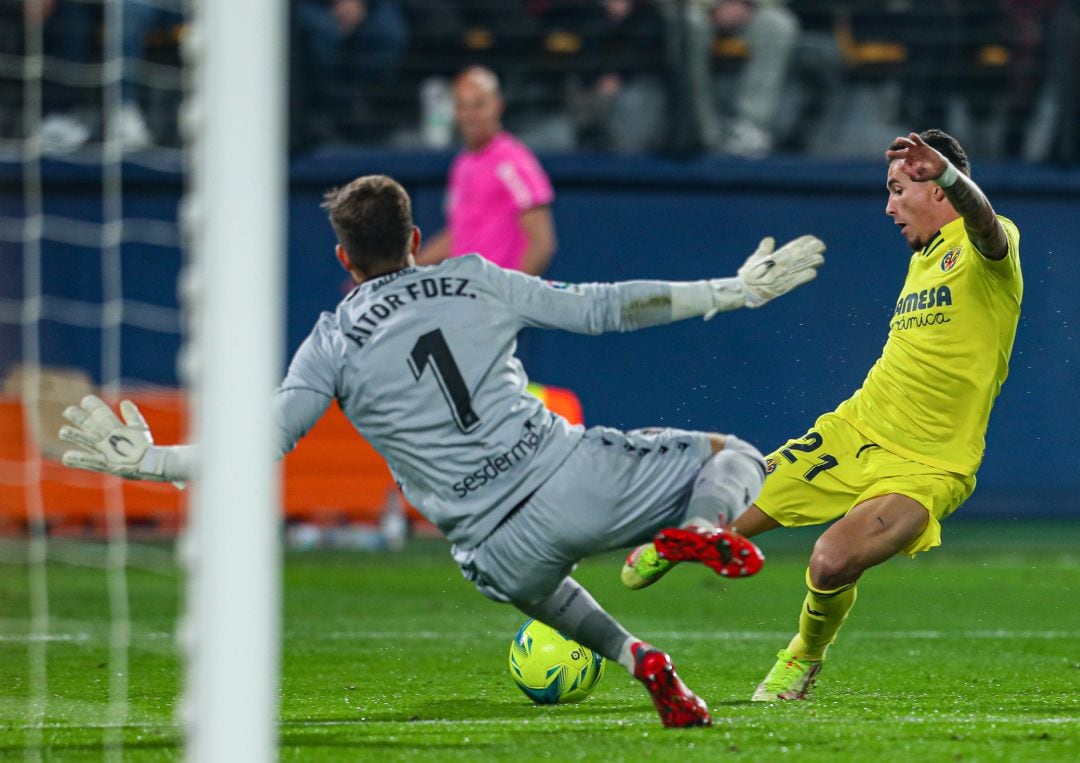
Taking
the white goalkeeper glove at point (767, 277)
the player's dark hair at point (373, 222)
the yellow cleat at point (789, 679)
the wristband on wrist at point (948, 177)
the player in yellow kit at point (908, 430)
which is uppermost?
the wristband on wrist at point (948, 177)

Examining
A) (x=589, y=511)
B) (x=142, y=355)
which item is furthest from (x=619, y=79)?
(x=589, y=511)

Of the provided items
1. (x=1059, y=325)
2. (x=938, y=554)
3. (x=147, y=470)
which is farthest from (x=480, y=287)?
(x=1059, y=325)

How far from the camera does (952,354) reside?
5.79 m

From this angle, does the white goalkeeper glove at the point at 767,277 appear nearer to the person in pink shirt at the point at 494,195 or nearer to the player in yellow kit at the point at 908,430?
the player in yellow kit at the point at 908,430

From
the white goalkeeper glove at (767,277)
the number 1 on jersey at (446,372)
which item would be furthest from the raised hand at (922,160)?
the number 1 on jersey at (446,372)

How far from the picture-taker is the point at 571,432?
4.77m

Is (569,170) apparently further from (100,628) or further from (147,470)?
(147,470)

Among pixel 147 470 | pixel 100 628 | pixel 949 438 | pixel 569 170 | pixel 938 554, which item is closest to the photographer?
pixel 147 470

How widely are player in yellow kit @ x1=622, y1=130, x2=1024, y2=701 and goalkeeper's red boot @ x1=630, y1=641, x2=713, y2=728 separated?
845 millimetres

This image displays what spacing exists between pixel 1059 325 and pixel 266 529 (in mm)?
12054

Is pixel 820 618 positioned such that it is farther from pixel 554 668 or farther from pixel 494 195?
pixel 494 195

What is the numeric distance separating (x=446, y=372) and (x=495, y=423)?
0.64 feet

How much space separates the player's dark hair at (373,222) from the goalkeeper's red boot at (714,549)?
1.14 meters

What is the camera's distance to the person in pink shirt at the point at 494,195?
31.3 feet
